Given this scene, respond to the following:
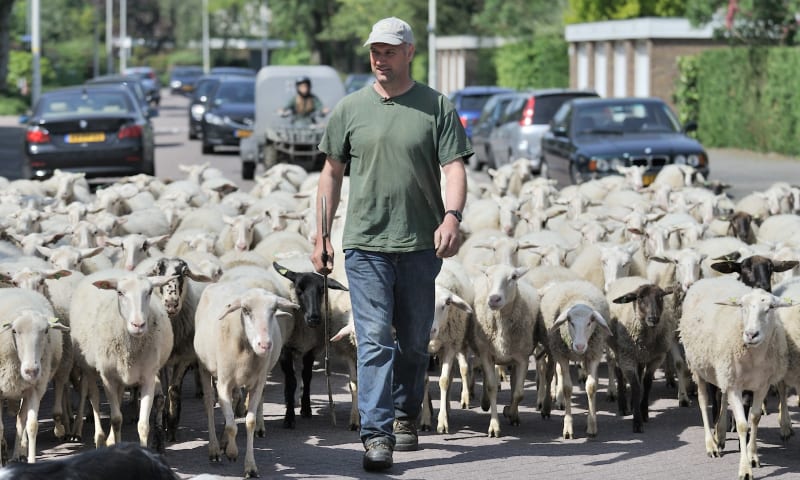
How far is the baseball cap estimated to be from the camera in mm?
8000

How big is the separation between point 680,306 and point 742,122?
83.9 ft

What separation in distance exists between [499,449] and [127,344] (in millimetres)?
2429

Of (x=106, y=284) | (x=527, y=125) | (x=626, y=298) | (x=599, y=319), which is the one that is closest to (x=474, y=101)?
(x=527, y=125)

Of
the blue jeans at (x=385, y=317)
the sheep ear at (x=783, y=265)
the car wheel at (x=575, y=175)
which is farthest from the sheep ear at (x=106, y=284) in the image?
the car wheel at (x=575, y=175)

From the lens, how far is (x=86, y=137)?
2188cm

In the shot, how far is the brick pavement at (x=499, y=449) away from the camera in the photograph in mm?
8375

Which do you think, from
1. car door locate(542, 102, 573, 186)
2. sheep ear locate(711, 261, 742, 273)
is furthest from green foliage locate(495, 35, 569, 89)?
sheep ear locate(711, 261, 742, 273)

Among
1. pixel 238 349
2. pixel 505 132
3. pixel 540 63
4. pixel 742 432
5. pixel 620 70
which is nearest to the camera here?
pixel 742 432

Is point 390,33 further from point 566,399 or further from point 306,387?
point 306,387

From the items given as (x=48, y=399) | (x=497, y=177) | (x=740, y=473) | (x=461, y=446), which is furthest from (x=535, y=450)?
(x=497, y=177)

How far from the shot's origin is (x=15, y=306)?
29.3 feet

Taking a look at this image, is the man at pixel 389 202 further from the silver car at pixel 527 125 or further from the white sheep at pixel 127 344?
the silver car at pixel 527 125

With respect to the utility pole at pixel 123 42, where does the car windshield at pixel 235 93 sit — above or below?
below

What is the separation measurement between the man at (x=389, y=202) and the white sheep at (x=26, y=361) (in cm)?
173
